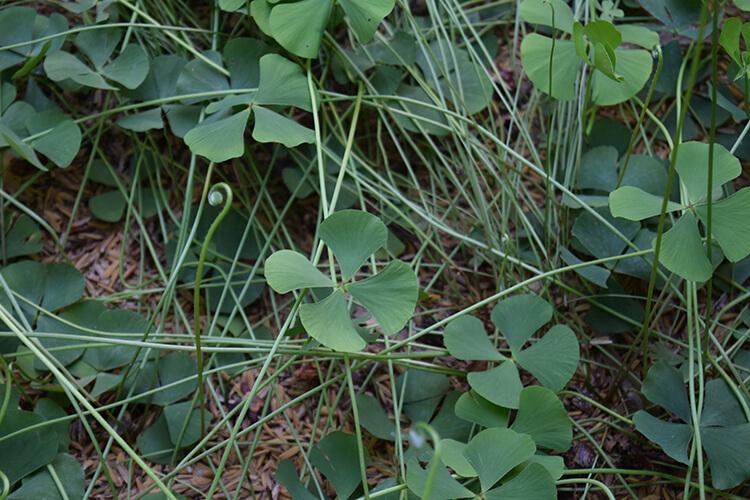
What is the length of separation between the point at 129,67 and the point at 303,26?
344 millimetres

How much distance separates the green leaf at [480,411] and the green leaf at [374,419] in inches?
5.6

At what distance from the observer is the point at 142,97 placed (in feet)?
4.50

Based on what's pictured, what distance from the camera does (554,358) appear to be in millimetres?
1127

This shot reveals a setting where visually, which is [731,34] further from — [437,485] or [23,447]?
[23,447]

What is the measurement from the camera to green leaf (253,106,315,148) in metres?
1.17

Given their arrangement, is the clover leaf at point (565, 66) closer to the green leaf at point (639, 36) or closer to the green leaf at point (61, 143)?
the green leaf at point (639, 36)

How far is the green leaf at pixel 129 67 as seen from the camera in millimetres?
1325

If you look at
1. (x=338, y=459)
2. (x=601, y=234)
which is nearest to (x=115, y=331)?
(x=338, y=459)

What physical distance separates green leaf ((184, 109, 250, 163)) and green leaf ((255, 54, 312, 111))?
5cm

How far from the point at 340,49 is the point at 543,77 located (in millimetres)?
373

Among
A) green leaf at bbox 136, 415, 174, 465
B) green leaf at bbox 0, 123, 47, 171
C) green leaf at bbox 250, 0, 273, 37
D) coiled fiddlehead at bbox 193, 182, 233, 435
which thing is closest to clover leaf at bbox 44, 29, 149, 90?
green leaf at bbox 0, 123, 47, 171

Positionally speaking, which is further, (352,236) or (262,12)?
(262,12)

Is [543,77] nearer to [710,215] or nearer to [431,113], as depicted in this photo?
[431,113]

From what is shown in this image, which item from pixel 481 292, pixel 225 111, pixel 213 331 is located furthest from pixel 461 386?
pixel 225 111
